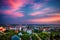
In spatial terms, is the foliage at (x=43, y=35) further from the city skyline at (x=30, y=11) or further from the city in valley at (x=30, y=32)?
the city skyline at (x=30, y=11)

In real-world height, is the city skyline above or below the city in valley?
above

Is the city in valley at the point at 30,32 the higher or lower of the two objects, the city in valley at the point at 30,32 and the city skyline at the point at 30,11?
the lower

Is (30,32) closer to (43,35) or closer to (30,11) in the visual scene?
(43,35)

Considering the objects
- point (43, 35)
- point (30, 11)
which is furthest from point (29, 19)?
point (43, 35)

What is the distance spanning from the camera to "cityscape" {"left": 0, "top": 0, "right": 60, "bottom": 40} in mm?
3018

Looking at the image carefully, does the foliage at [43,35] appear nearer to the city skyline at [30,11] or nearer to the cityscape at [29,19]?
the cityscape at [29,19]

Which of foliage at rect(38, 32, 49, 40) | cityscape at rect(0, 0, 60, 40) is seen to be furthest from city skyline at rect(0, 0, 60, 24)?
foliage at rect(38, 32, 49, 40)

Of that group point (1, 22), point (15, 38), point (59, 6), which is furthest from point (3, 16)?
point (59, 6)

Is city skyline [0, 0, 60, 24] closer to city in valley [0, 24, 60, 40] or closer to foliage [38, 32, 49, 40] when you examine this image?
city in valley [0, 24, 60, 40]

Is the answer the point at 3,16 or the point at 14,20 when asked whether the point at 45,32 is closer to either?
the point at 14,20

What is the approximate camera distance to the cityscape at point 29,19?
302 centimetres

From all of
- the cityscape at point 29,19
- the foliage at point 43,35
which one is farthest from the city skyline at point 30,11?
the foliage at point 43,35

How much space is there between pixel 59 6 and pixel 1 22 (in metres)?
1.16

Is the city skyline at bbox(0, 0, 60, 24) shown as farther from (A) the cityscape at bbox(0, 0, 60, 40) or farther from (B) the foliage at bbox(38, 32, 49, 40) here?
(B) the foliage at bbox(38, 32, 49, 40)
